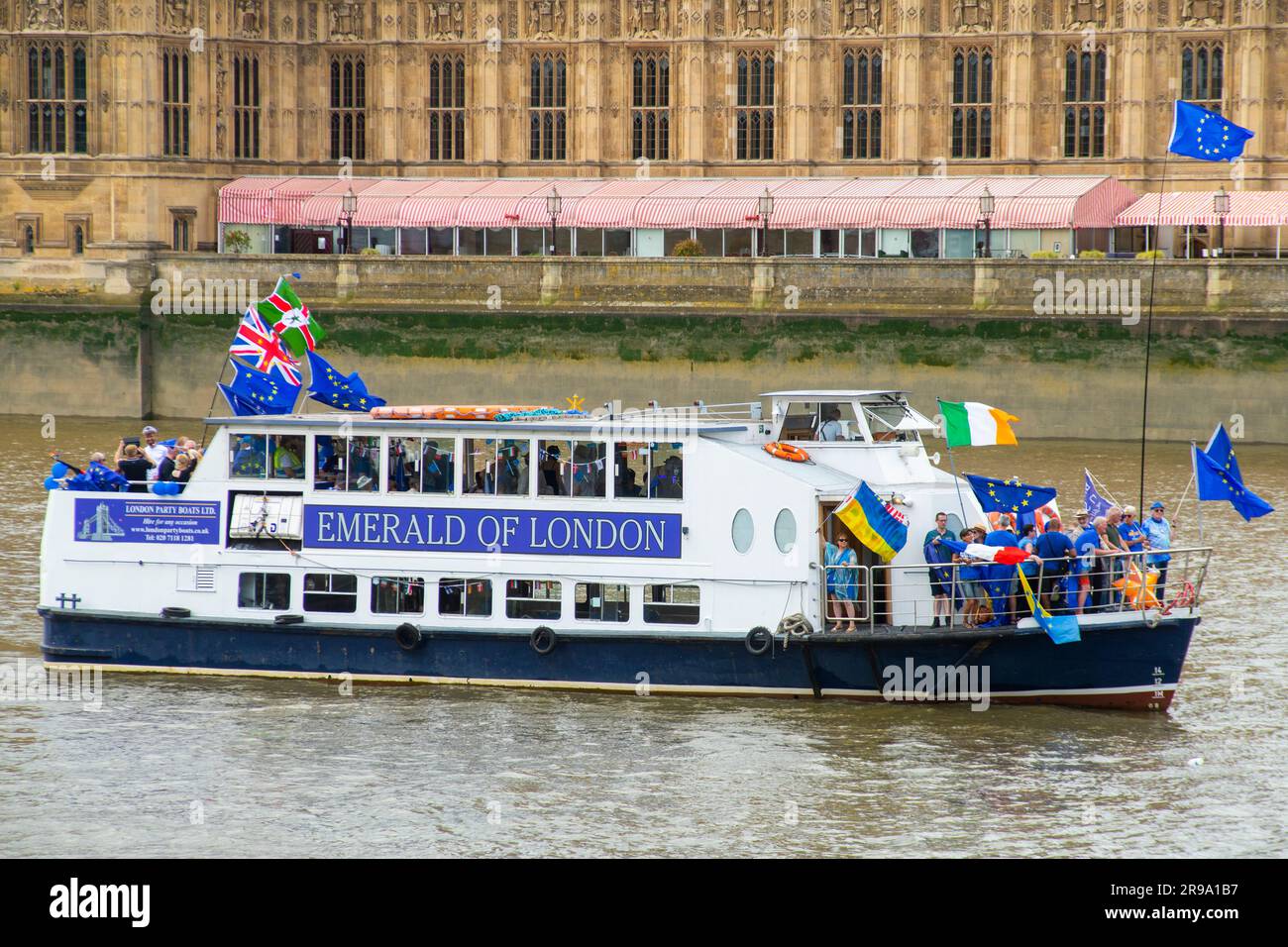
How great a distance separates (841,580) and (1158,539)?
421 cm

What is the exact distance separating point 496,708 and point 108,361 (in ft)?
129

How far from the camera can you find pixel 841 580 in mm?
26516

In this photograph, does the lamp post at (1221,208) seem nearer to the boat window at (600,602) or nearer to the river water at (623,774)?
the river water at (623,774)

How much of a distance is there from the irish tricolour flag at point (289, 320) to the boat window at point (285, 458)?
139 centimetres

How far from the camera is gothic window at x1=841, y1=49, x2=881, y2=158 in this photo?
7000 centimetres

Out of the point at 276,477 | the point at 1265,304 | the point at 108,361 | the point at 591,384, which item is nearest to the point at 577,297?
the point at 591,384

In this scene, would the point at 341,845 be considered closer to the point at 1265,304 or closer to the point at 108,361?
the point at 1265,304

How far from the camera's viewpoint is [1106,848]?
22016 millimetres

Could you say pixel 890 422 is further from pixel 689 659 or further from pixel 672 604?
pixel 689 659

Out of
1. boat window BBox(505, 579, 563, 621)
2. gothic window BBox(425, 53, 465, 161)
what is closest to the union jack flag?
boat window BBox(505, 579, 563, 621)

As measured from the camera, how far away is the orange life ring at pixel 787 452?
2728cm

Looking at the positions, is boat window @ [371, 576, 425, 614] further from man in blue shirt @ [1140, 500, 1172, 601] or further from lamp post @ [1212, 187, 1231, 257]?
lamp post @ [1212, 187, 1231, 257]

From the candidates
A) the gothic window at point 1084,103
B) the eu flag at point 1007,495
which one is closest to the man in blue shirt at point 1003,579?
the eu flag at point 1007,495

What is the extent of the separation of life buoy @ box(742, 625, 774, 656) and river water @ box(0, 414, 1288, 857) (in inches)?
27.6
